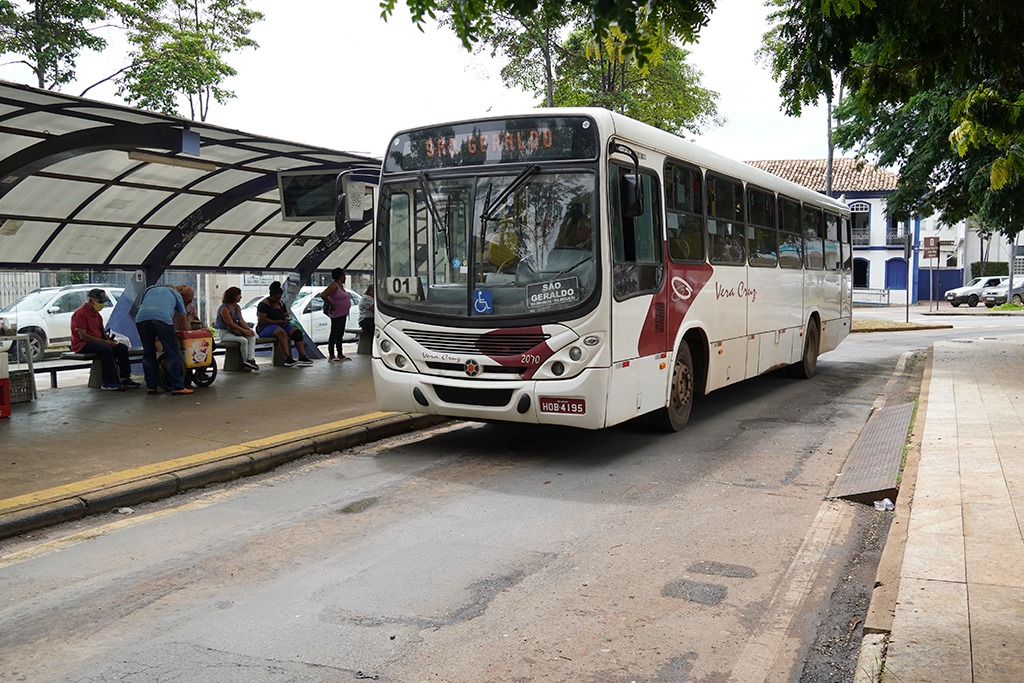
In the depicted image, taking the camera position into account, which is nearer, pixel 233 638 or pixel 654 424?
pixel 233 638

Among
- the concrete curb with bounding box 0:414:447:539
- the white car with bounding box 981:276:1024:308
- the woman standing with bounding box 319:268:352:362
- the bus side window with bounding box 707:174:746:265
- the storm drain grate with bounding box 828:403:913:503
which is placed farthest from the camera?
the white car with bounding box 981:276:1024:308

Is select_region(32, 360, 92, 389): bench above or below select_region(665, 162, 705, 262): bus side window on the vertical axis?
below

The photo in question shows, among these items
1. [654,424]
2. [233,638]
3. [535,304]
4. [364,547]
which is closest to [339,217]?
[535,304]

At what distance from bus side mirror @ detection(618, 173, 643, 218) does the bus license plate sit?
1.76 metres

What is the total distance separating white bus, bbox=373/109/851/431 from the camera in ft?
26.4

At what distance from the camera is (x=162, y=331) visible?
1167cm

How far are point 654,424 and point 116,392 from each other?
7.30 m

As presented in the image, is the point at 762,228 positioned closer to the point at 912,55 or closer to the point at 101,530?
the point at 912,55

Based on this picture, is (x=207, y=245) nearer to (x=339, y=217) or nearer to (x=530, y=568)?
(x=339, y=217)

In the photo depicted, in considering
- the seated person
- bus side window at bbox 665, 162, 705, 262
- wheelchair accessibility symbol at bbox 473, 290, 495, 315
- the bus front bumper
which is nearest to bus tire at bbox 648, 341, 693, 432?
bus side window at bbox 665, 162, 705, 262

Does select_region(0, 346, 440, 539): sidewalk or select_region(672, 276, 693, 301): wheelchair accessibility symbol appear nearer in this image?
select_region(0, 346, 440, 539): sidewalk

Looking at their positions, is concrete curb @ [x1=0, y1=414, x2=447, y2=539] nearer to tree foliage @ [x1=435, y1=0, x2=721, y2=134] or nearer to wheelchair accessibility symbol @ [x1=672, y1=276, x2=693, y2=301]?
wheelchair accessibility symbol @ [x1=672, y1=276, x2=693, y2=301]

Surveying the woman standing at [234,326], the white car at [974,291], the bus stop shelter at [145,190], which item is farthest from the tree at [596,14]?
the white car at [974,291]

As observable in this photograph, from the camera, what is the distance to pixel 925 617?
4.32 m
